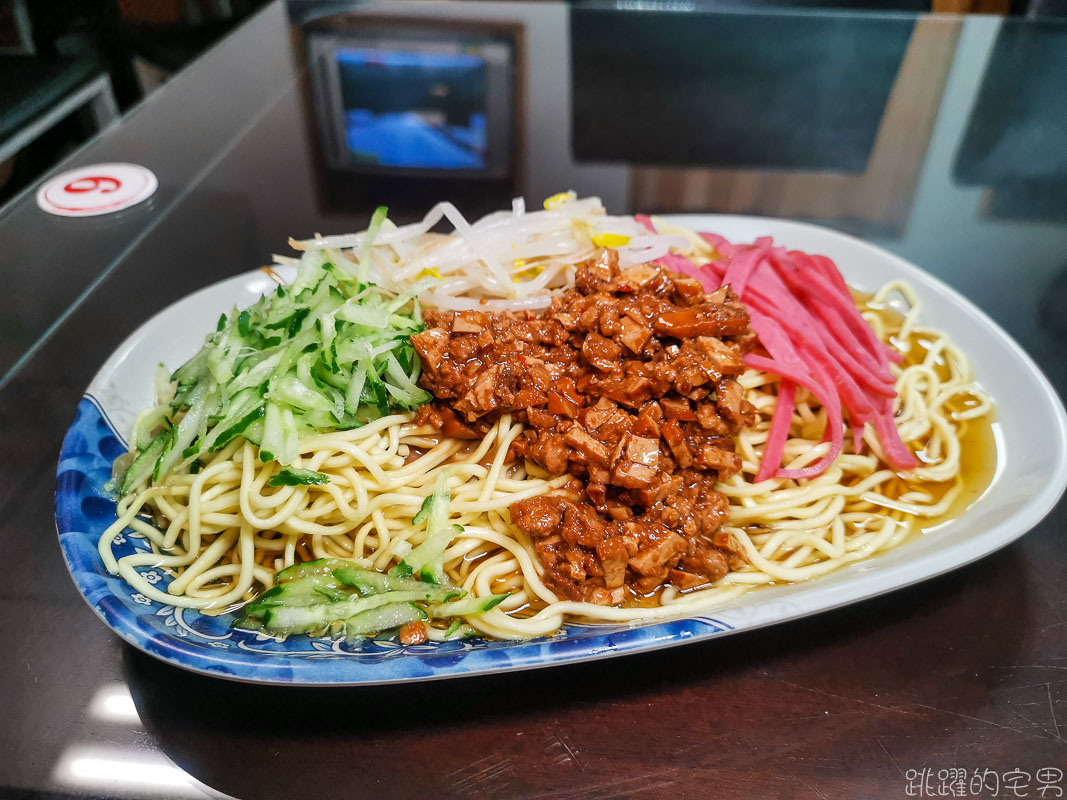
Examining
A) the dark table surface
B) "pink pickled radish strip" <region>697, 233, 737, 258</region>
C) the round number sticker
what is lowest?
the dark table surface

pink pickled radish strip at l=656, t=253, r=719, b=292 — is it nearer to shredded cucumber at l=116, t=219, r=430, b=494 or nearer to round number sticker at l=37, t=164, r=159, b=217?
shredded cucumber at l=116, t=219, r=430, b=494

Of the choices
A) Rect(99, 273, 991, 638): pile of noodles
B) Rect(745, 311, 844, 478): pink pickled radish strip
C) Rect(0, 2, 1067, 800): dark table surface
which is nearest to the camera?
Rect(0, 2, 1067, 800): dark table surface

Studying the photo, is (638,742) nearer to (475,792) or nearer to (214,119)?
(475,792)

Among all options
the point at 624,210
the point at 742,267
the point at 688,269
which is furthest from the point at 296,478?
the point at 624,210

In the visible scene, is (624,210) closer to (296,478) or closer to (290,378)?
(290,378)

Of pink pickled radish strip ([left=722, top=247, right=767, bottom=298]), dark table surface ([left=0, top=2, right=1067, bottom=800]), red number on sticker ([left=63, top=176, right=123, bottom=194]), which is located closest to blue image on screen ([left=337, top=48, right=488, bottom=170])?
dark table surface ([left=0, top=2, right=1067, bottom=800])

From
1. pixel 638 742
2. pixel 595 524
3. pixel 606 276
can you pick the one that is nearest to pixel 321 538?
pixel 595 524
